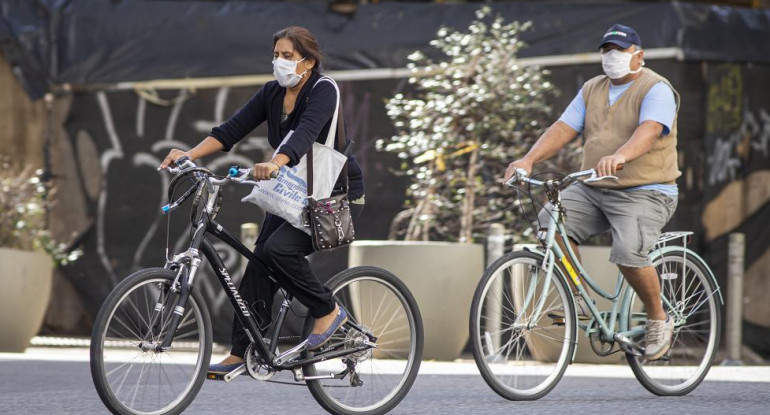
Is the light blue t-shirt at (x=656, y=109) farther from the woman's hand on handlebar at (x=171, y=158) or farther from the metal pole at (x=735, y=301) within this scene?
the metal pole at (x=735, y=301)

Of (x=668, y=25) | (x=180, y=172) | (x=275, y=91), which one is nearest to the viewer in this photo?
Answer: (x=180, y=172)

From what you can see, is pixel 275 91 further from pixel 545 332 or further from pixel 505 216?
pixel 505 216

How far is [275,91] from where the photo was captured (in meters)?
5.64

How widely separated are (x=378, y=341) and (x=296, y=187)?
2.75ft

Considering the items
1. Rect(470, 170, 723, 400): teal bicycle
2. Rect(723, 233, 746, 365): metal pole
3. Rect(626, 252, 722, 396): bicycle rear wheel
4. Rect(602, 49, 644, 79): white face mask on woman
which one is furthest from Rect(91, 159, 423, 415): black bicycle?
Rect(723, 233, 746, 365): metal pole

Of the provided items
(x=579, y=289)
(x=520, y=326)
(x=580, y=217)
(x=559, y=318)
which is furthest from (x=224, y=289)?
(x=580, y=217)

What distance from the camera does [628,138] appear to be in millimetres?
6414

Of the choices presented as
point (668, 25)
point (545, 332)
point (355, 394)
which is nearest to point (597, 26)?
point (668, 25)

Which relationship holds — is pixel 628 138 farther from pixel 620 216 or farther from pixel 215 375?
pixel 215 375

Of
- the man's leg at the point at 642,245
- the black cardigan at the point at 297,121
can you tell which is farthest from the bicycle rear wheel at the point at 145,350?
the man's leg at the point at 642,245

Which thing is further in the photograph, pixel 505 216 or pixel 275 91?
pixel 505 216

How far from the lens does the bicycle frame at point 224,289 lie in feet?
16.6

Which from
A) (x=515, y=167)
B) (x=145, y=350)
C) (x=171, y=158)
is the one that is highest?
(x=515, y=167)

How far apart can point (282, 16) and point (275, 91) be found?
5.98m
